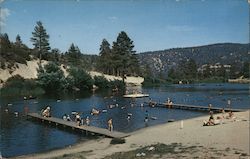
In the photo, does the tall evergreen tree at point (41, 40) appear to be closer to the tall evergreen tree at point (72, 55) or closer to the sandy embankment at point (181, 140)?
the tall evergreen tree at point (72, 55)

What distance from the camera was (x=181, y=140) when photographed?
27938mm

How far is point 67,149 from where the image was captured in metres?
30.4

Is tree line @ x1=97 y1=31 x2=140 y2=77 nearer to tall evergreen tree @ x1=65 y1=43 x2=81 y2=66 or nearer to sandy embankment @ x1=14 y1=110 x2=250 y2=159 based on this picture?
tall evergreen tree @ x1=65 y1=43 x2=81 y2=66

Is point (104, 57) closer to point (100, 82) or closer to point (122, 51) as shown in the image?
point (122, 51)

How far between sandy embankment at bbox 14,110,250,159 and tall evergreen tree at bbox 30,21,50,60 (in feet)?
294

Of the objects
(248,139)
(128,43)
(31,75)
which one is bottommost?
(248,139)

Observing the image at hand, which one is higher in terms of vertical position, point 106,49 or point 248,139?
point 106,49

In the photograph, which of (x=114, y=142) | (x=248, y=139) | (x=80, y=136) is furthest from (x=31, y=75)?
(x=248, y=139)

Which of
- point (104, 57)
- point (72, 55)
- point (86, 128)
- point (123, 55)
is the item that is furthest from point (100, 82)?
point (86, 128)

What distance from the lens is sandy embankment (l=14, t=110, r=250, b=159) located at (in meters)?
24.1

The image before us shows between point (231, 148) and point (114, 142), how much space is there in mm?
10408

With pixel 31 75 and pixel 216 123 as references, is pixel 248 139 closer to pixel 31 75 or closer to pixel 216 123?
pixel 216 123

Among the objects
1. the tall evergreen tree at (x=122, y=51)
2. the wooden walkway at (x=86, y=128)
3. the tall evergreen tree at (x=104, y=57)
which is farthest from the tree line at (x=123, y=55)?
the wooden walkway at (x=86, y=128)

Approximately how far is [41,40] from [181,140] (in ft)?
322
